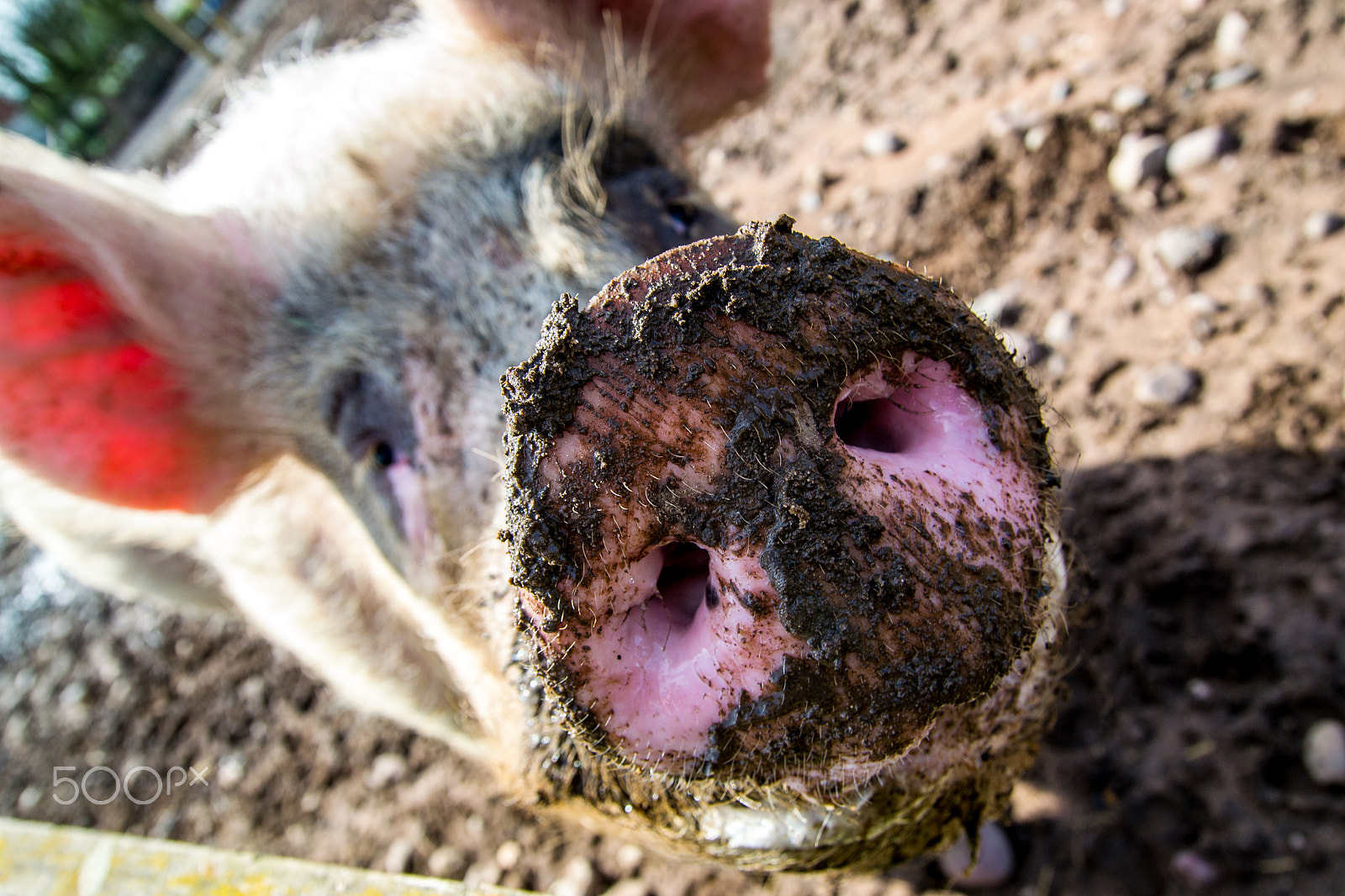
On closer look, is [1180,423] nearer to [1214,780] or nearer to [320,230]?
[1214,780]

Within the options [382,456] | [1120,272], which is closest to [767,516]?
[382,456]

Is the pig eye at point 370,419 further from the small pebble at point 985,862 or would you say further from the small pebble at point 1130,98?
the small pebble at point 1130,98

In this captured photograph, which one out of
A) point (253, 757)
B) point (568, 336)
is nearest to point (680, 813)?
point (568, 336)

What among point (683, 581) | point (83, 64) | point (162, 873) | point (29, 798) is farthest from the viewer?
point (83, 64)

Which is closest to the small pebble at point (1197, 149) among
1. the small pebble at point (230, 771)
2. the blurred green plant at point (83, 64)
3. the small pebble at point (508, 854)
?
the small pebble at point (508, 854)

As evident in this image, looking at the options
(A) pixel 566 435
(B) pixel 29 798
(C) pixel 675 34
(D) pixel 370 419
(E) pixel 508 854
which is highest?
(C) pixel 675 34

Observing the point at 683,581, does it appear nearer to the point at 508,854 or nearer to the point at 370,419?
the point at 370,419
